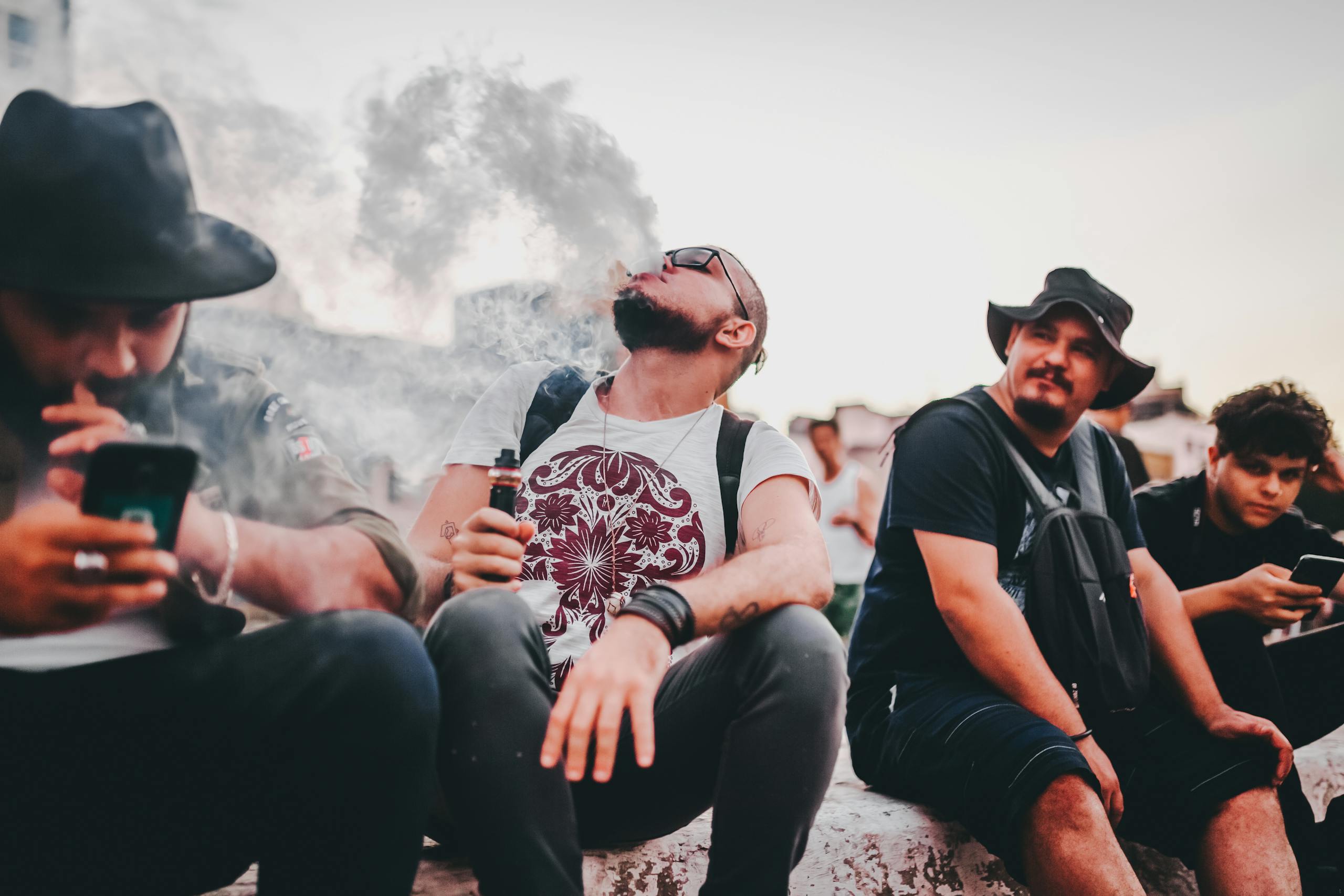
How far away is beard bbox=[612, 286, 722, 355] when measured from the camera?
89.1 inches

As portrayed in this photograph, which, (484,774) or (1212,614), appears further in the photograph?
(1212,614)

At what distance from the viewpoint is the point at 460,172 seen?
1.91m

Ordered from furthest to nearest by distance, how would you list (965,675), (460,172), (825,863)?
(965,675) < (825,863) < (460,172)

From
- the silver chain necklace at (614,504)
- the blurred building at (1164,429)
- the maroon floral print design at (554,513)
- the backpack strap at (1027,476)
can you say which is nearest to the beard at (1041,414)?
the backpack strap at (1027,476)

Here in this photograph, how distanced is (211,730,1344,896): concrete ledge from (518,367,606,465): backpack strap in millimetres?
941

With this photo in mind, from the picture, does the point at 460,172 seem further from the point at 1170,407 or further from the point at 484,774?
the point at 1170,407

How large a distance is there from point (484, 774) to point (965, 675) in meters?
1.41

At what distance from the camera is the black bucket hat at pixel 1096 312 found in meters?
2.63

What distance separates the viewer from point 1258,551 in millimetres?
2980

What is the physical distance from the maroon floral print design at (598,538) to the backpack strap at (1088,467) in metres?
1.26

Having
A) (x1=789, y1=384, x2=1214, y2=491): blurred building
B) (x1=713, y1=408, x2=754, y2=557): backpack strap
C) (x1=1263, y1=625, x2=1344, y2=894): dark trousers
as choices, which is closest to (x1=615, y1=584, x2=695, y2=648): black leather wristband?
(x1=713, y1=408, x2=754, y2=557): backpack strap

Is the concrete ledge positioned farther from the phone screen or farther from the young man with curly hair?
the phone screen

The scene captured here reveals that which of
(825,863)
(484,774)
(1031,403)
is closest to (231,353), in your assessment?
(484,774)

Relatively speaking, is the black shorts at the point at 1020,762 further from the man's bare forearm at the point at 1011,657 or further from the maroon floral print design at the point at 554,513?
the maroon floral print design at the point at 554,513
